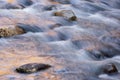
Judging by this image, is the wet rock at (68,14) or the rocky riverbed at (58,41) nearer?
the rocky riverbed at (58,41)

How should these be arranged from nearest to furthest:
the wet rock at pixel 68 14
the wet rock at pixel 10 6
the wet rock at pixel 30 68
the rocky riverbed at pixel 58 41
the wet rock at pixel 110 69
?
the wet rock at pixel 30 68 → the rocky riverbed at pixel 58 41 → the wet rock at pixel 110 69 → the wet rock at pixel 68 14 → the wet rock at pixel 10 6

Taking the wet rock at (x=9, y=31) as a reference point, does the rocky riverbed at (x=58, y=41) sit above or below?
below

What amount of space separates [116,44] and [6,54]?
283cm

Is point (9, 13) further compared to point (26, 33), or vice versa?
point (9, 13)

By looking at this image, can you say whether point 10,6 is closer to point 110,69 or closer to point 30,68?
point 30,68

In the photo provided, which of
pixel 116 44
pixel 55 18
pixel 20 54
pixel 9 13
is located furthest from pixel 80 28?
pixel 20 54

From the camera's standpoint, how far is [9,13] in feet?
Result: 31.0

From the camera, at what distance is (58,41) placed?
781cm

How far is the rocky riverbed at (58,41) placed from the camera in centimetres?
585

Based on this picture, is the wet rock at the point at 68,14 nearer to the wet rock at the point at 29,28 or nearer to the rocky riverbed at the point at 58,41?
the rocky riverbed at the point at 58,41

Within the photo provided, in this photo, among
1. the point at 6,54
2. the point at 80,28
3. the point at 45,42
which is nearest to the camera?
the point at 6,54

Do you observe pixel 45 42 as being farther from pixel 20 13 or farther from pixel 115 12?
pixel 115 12

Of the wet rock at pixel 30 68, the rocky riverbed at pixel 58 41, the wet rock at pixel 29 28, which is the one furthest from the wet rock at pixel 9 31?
the wet rock at pixel 30 68

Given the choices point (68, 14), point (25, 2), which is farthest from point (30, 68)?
point (25, 2)
